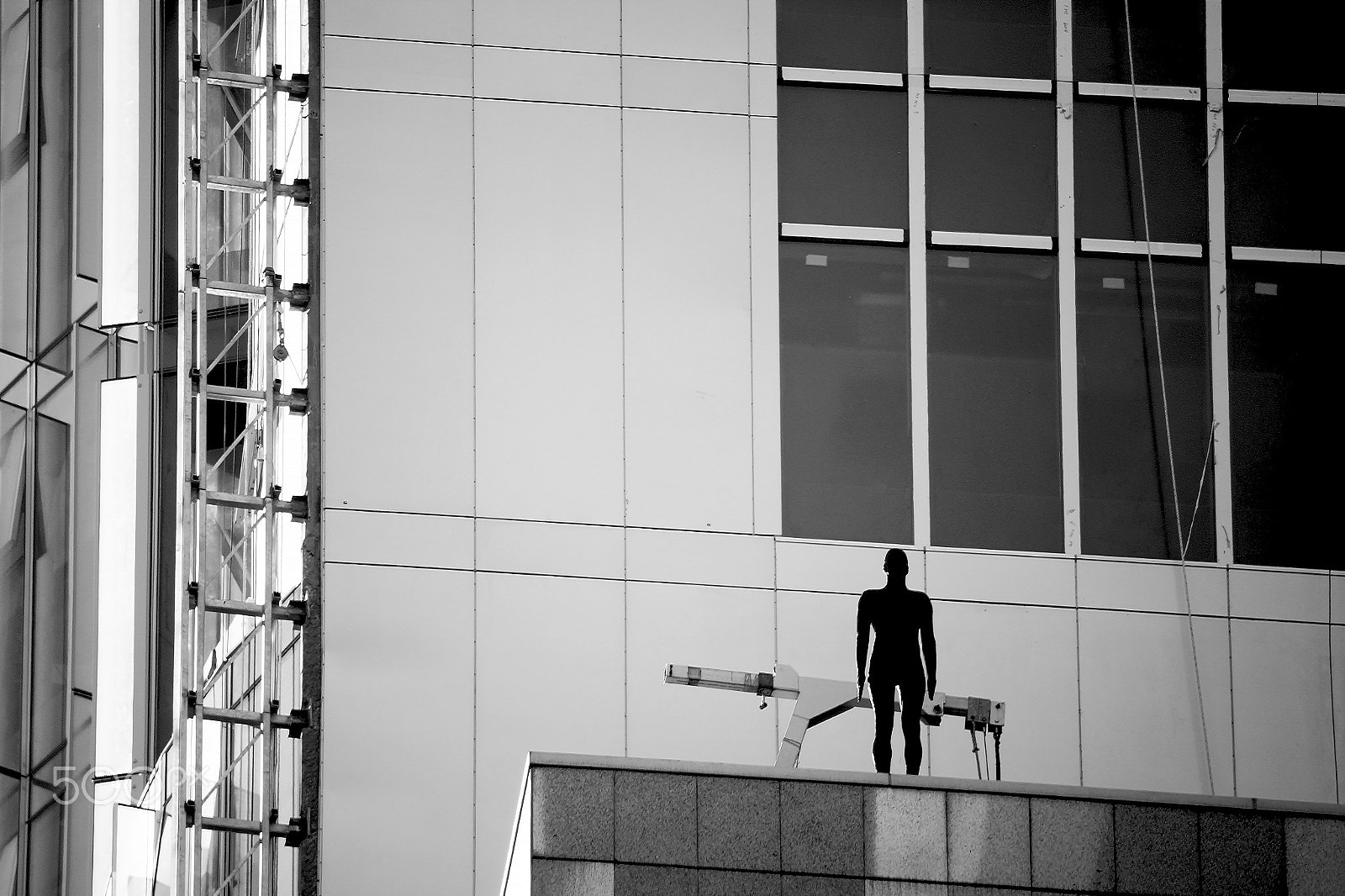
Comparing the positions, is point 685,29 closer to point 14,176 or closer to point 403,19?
point 403,19

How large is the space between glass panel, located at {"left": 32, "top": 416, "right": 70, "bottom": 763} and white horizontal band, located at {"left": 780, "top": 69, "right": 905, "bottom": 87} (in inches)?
313

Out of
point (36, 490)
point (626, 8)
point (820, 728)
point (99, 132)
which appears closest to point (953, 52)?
point (626, 8)

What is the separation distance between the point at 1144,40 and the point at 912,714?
8.80 metres

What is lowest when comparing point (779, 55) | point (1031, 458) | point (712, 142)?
point (1031, 458)

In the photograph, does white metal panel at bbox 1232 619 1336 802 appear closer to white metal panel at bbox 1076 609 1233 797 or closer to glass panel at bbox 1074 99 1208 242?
white metal panel at bbox 1076 609 1233 797

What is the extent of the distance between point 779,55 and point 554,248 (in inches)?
120

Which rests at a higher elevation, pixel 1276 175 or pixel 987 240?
pixel 1276 175

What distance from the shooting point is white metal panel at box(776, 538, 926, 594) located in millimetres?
14695

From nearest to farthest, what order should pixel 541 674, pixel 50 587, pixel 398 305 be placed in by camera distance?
pixel 50 587 < pixel 541 674 < pixel 398 305

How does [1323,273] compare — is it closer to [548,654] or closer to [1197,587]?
[1197,587]

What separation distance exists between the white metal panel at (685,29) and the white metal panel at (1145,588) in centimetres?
611

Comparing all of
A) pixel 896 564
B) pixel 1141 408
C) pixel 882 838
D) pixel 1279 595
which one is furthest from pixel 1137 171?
pixel 882 838

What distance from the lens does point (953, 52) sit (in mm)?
15820

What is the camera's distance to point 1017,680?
1471 centimetres
